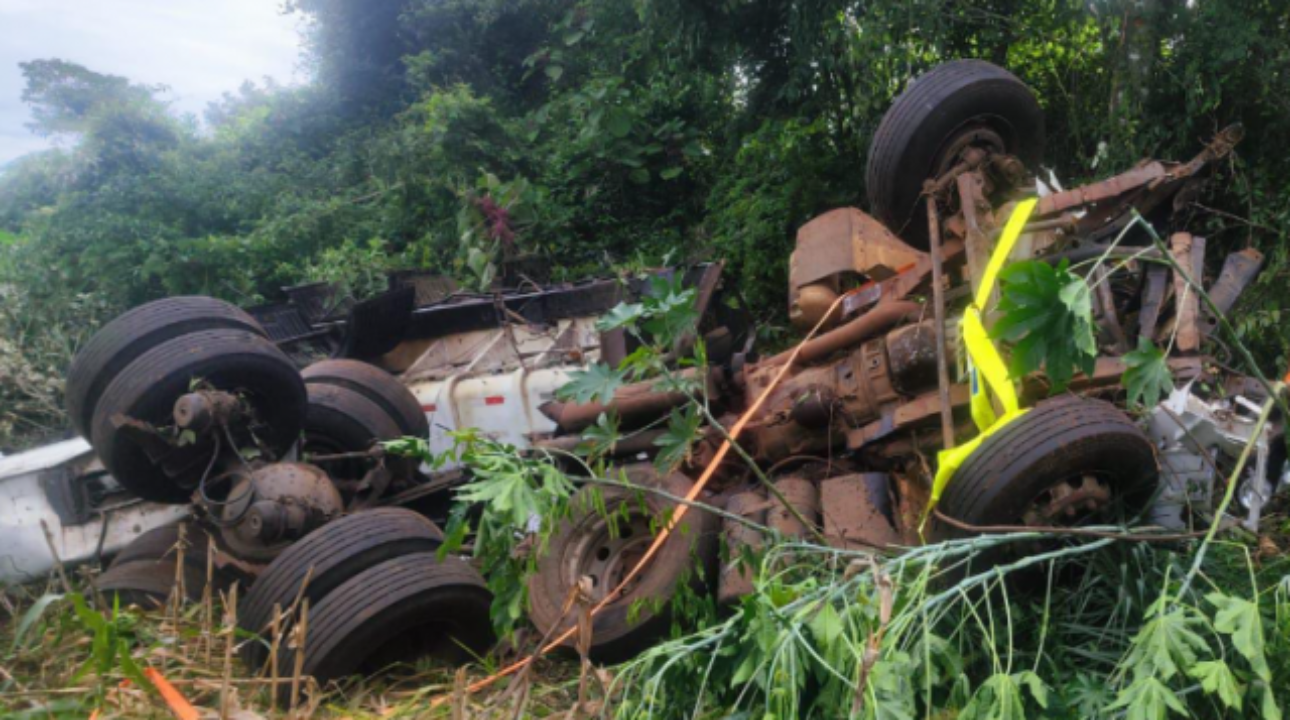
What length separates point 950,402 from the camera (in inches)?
130

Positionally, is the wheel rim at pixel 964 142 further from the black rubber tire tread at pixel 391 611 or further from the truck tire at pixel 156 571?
the truck tire at pixel 156 571

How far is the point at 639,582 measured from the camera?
361 cm

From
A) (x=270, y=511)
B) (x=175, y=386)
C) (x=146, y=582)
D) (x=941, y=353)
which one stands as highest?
(x=175, y=386)

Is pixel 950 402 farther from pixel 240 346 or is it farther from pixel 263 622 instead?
pixel 240 346

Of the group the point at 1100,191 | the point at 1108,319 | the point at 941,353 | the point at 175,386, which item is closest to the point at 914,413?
the point at 941,353

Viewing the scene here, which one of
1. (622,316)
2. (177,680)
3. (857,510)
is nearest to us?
(177,680)

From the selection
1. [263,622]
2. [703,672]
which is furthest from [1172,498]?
[263,622]

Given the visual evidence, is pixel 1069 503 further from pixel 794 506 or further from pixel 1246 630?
pixel 794 506

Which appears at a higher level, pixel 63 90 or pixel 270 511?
pixel 63 90

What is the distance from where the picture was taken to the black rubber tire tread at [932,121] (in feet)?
12.9

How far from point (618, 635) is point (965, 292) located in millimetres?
2001

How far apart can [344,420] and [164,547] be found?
106cm

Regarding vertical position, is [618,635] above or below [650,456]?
below

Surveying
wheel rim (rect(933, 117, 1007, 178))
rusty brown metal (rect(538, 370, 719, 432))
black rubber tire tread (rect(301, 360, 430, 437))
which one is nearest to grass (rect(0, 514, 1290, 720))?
rusty brown metal (rect(538, 370, 719, 432))
